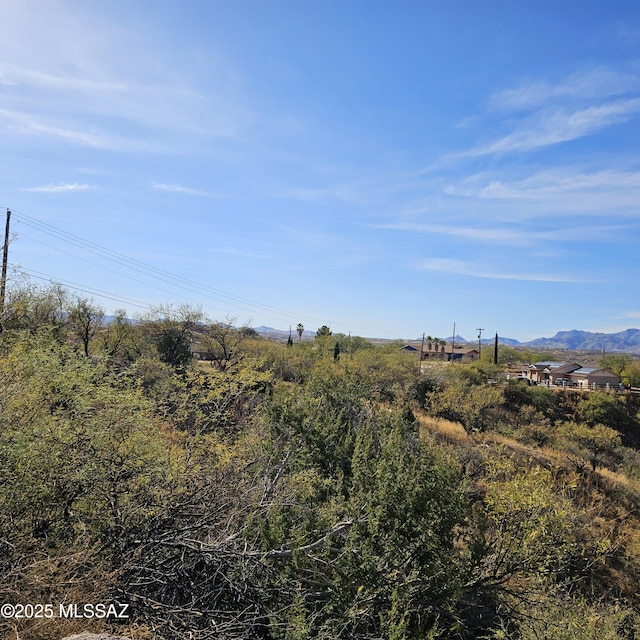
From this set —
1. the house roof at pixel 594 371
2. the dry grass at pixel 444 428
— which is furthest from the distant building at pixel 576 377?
the dry grass at pixel 444 428

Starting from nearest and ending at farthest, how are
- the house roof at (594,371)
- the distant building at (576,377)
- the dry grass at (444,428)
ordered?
the dry grass at (444,428), the distant building at (576,377), the house roof at (594,371)

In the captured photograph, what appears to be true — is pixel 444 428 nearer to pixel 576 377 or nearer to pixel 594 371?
pixel 576 377

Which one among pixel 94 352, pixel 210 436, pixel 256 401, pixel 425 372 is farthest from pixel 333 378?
pixel 425 372

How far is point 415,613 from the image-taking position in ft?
24.3

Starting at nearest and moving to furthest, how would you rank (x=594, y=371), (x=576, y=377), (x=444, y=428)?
(x=444, y=428), (x=594, y=371), (x=576, y=377)

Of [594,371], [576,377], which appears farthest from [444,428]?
[594,371]

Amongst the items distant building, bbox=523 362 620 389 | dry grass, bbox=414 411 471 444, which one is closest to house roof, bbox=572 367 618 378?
distant building, bbox=523 362 620 389

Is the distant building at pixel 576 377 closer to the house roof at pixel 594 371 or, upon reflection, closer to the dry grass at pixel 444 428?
the house roof at pixel 594 371

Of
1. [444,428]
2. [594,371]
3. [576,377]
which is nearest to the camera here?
[444,428]

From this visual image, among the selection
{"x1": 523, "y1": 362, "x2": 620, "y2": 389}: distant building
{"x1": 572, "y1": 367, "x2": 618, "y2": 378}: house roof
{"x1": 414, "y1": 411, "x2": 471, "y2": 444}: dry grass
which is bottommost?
{"x1": 414, "y1": 411, "x2": 471, "y2": 444}: dry grass

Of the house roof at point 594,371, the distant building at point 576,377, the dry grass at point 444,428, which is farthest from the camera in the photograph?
the house roof at point 594,371

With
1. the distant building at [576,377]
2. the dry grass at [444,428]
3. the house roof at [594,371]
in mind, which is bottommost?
the dry grass at [444,428]

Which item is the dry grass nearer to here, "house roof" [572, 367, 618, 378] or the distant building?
the distant building

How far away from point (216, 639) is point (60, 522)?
96.4 inches
